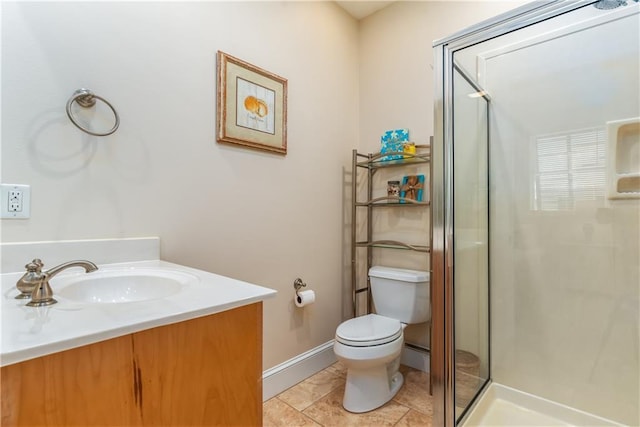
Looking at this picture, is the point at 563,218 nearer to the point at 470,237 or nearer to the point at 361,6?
the point at 470,237

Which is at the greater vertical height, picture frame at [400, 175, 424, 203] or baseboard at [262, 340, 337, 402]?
picture frame at [400, 175, 424, 203]

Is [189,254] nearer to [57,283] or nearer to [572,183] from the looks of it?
[57,283]

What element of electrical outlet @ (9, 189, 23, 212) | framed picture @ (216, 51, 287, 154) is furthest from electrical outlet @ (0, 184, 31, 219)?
framed picture @ (216, 51, 287, 154)

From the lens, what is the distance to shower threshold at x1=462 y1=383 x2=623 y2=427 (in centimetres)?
157

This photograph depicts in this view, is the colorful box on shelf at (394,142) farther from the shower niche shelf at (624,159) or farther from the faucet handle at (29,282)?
the faucet handle at (29,282)

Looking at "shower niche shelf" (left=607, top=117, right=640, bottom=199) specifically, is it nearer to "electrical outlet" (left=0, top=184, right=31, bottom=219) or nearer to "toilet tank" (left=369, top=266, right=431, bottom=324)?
"toilet tank" (left=369, top=266, right=431, bottom=324)

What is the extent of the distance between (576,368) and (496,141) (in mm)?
1238

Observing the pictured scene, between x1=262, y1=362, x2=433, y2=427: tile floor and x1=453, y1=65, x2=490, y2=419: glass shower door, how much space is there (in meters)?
0.28

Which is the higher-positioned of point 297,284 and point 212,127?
point 212,127

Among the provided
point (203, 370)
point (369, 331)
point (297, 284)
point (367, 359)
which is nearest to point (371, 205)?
point (297, 284)

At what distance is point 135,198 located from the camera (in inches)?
52.7

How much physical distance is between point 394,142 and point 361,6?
1.08 m

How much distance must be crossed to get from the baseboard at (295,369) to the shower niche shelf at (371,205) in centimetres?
35

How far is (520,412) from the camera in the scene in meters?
1.70
